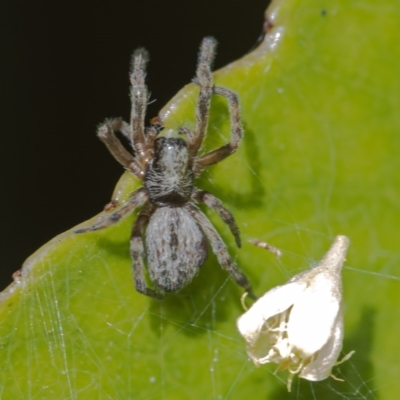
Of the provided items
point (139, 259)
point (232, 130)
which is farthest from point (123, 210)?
point (232, 130)

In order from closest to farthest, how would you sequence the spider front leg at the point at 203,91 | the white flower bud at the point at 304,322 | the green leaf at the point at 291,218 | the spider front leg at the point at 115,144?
1. the white flower bud at the point at 304,322
2. the green leaf at the point at 291,218
3. the spider front leg at the point at 203,91
4. the spider front leg at the point at 115,144

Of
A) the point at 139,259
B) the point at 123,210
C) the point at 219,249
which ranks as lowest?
the point at 219,249

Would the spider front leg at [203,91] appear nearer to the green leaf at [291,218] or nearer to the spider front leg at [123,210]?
the green leaf at [291,218]

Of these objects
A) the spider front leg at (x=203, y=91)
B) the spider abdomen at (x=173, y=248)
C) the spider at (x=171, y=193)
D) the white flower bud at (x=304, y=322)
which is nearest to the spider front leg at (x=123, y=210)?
the spider at (x=171, y=193)

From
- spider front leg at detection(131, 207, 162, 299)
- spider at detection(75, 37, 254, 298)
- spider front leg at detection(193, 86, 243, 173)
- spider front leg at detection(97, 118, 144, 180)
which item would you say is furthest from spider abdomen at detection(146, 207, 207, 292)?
spider front leg at detection(193, 86, 243, 173)

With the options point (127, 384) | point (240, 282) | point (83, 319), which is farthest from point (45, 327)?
point (240, 282)

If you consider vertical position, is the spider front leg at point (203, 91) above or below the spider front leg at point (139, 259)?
above

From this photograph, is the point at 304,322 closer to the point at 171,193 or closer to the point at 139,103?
the point at 171,193
